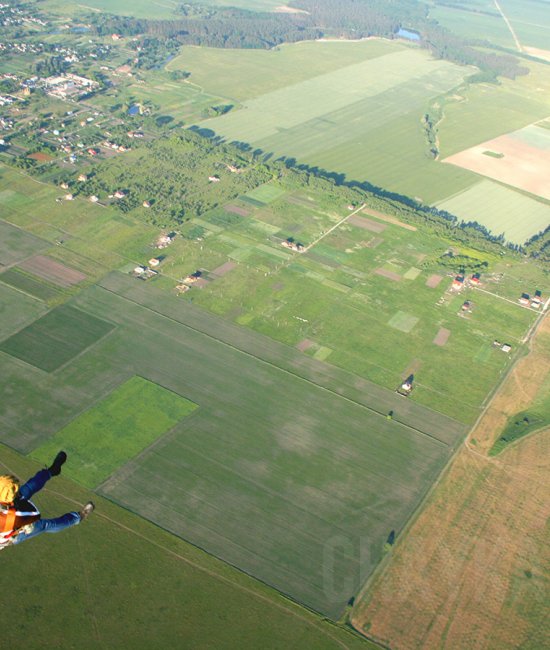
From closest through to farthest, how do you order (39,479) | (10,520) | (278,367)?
(10,520) → (39,479) → (278,367)

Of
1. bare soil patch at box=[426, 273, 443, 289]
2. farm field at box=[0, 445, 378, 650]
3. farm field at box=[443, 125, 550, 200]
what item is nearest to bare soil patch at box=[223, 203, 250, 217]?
bare soil patch at box=[426, 273, 443, 289]

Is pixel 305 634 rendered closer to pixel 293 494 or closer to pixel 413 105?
pixel 293 494

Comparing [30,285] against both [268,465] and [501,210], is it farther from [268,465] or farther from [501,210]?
[501,210]

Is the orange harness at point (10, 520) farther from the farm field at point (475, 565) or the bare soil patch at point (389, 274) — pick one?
the bare soil patch at point (389, 274)

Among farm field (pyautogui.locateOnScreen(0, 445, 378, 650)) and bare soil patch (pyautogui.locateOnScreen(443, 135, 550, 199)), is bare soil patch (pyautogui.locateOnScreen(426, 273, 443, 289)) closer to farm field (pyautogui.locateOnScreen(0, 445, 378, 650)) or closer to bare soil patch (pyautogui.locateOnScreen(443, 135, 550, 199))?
bare soil patch (pyautogui.locateOnScreen(443, 135, 550, 199))

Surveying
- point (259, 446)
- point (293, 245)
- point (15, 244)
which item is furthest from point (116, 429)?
point (293, 245)

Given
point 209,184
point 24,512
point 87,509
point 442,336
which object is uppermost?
point 87,509

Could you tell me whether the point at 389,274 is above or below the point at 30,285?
below

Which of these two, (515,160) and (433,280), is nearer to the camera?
(433,280)
